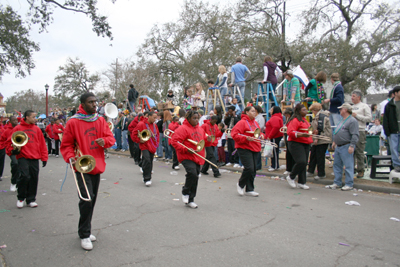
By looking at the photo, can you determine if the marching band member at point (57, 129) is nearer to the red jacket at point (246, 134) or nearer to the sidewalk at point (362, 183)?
the sidewalk at point (362, 183)

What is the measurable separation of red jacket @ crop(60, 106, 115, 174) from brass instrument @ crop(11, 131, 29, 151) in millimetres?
2729

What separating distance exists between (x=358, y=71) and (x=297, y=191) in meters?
16.1

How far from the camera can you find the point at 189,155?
6105mm

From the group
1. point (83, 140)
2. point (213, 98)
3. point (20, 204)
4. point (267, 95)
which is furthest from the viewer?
point (213, 98)

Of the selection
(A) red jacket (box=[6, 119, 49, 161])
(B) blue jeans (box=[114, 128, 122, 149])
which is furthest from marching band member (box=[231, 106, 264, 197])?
(B) blue jeans (box=[114, 128, 122, 149])

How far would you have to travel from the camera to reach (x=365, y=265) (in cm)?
359

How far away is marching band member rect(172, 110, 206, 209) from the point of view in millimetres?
6020

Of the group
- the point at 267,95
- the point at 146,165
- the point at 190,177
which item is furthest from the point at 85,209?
the point at 267,95

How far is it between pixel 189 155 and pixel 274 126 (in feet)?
14.5

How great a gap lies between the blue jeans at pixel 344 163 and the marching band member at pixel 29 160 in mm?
7040

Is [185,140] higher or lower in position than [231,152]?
higher

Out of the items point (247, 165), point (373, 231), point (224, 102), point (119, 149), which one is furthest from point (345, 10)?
point (373, 231)

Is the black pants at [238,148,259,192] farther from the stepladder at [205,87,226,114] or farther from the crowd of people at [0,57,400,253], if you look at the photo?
the stepladder at [205,87,226,114]

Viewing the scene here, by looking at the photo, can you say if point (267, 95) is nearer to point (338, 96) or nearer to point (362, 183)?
point (338, 96)
